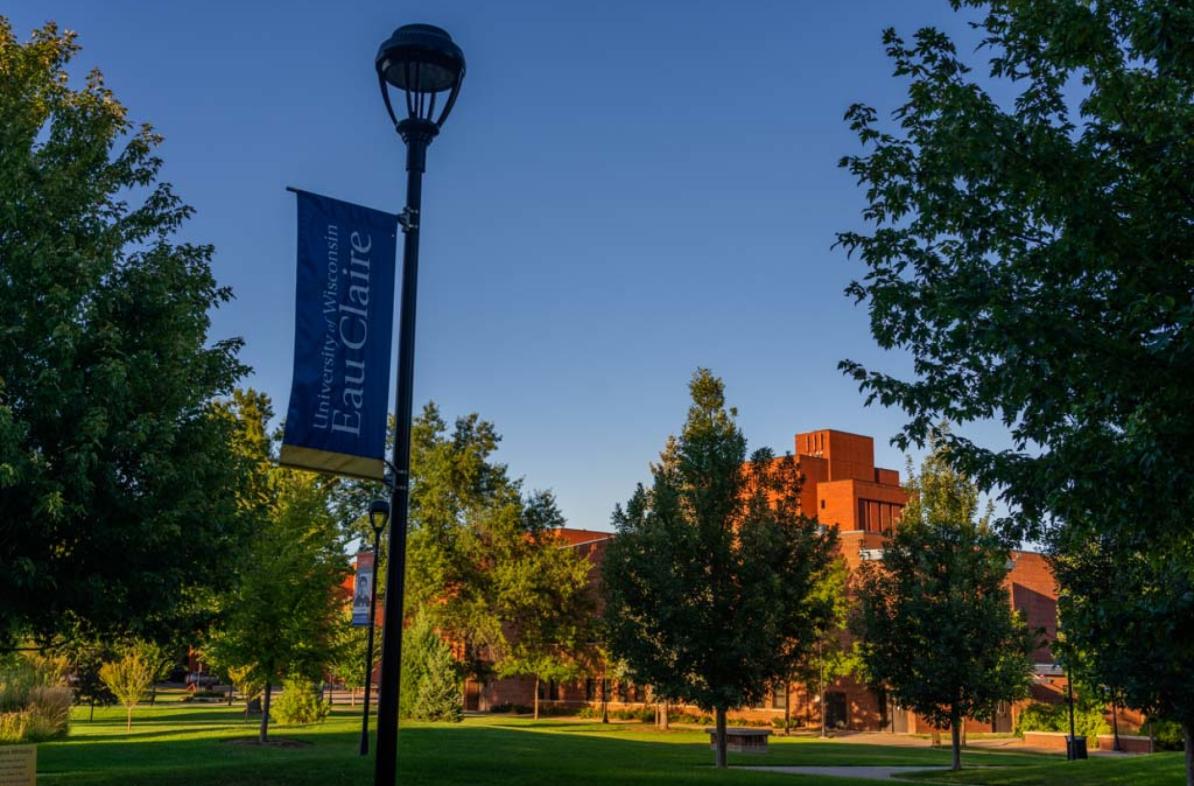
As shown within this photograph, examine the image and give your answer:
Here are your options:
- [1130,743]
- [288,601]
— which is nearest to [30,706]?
[288,601]

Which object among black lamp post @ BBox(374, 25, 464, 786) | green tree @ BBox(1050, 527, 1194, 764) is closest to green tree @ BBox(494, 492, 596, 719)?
green tree @ BBox(1050, 527, 1194, 764)

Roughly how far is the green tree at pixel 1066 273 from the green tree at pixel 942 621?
689 inches

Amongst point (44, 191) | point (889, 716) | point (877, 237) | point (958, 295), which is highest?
point (44, 191)

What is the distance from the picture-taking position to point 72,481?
13266 millimetres

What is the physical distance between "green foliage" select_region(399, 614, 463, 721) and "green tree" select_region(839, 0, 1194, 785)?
131 ft

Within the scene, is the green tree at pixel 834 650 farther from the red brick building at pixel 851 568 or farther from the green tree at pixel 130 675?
the green tree at pixel 130 675

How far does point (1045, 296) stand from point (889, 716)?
54125 millimetres

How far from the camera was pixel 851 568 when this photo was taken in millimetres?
61719

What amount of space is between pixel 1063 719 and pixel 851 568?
13937mm

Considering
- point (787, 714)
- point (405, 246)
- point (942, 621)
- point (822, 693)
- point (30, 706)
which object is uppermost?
point (405, 246)

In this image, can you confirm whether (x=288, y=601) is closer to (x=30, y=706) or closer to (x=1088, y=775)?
(x=30, y=706)

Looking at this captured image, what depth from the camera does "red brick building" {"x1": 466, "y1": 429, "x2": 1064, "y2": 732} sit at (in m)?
59.5

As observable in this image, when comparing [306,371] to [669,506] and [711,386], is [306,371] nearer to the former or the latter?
[669,506]

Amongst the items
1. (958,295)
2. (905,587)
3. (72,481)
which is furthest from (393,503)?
(905,587)
